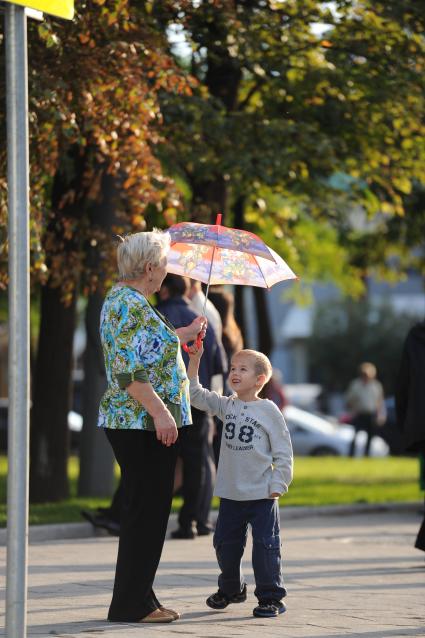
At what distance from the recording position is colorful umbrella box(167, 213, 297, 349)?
673cm

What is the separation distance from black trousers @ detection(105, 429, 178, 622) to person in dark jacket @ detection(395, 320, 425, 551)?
326cm

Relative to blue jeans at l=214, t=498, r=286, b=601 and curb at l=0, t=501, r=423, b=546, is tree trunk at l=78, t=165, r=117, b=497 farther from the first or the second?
blue jeans at l=214, t=498, r=286, b=601

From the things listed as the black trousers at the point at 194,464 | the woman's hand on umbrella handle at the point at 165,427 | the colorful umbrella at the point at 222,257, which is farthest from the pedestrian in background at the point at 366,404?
the woman's hand on umbrella handle at the point at 165,427

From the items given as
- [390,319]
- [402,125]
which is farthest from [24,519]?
[390,319]

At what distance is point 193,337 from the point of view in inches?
257

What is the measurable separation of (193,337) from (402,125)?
7879 millimetres

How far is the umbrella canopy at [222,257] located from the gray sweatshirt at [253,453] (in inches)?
25.7

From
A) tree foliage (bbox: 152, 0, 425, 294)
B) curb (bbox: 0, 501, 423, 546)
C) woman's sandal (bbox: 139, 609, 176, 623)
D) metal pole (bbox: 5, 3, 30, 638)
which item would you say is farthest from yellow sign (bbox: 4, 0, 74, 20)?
tree foliage (bbox: 152, 0, 425, 294)

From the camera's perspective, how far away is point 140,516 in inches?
239

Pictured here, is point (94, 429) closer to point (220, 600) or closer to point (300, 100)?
point (300, 100)

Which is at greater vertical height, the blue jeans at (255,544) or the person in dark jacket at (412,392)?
the person in dark jacket at (412,392)

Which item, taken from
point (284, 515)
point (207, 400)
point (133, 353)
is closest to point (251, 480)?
point (207, 400)

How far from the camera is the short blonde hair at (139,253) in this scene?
19.9ft

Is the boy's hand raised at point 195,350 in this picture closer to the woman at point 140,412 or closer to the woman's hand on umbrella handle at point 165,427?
the woman at point 140,412
